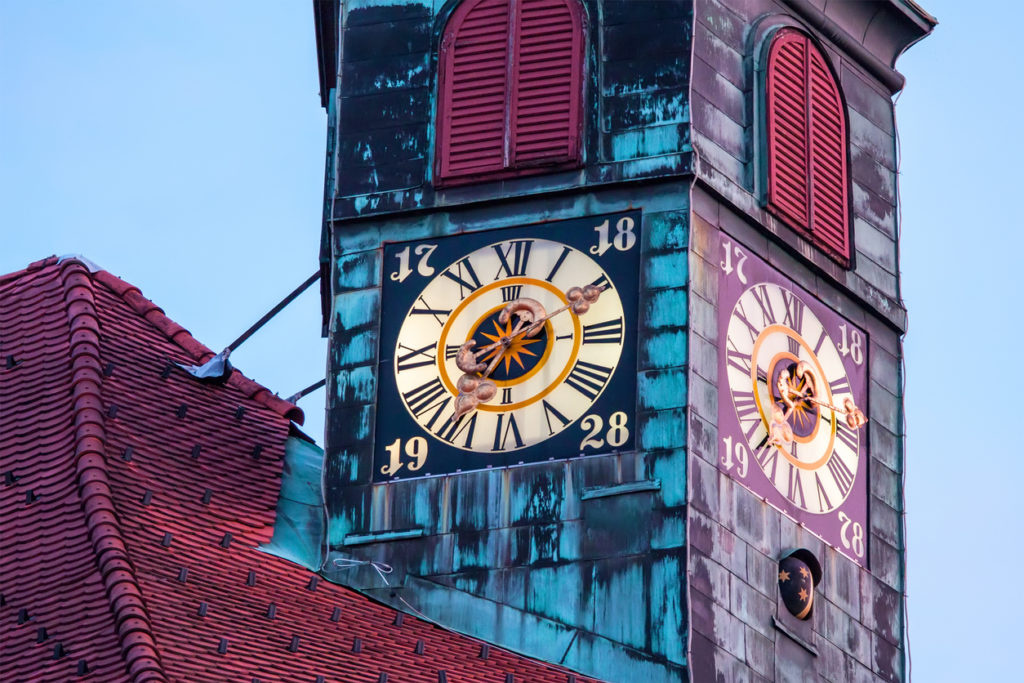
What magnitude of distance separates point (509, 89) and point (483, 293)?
194 centimetres

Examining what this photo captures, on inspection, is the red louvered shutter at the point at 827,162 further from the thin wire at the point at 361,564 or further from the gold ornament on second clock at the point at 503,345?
the thin wire at the point at 361,564

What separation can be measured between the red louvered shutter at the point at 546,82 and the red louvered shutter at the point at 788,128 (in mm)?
1653

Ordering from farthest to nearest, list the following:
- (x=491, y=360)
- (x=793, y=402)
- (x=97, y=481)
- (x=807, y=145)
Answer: (x=807, y=145) < (x=793, y=402) < (x=491, y=360) < (x=97, y=481)

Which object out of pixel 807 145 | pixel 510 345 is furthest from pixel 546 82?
pixel 510 345

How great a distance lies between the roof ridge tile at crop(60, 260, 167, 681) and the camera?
22.1m

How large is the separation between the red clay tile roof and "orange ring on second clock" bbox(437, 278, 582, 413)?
4.47ft

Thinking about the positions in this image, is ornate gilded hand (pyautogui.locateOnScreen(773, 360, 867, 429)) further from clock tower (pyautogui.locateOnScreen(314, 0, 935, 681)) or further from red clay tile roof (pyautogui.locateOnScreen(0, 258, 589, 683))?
red clay tile roof (pyautogui.locateOnScreen(0, 258, 589, 683))

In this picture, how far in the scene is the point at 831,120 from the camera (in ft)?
95.0

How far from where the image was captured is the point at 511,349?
87.2 feet

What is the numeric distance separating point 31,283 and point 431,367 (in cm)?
326

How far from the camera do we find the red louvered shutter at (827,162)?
1112 inches

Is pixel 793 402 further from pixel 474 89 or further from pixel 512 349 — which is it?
pixel 474 89

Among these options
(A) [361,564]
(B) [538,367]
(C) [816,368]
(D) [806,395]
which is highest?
(C) [816,368]

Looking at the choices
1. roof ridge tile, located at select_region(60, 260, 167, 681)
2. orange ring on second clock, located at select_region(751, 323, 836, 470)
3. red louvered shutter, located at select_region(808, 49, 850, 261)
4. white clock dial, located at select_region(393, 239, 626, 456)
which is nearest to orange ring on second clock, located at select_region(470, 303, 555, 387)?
white clock dial, located at select_region(393, 239, 626, 456)
